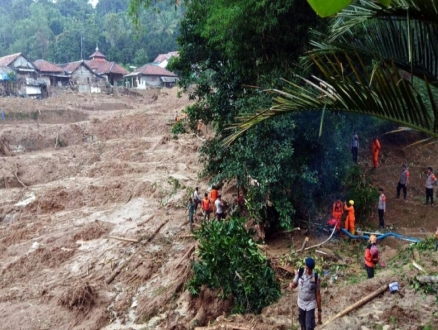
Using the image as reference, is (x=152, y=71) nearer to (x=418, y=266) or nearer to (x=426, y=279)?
(x=418, y=266)

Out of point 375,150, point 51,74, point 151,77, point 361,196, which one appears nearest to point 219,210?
point 361,196

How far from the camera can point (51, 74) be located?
43094 millimetres

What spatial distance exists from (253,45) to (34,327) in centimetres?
832

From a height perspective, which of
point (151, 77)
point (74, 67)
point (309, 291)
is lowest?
point (309, 291)

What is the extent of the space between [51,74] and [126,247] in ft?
118

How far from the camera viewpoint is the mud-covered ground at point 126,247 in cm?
746

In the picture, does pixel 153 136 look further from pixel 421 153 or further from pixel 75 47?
pixel 75 47

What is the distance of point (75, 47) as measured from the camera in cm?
5734

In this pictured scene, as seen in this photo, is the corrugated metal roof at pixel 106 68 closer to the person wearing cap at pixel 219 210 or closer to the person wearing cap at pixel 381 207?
the person wearing cap at pixel 219 210

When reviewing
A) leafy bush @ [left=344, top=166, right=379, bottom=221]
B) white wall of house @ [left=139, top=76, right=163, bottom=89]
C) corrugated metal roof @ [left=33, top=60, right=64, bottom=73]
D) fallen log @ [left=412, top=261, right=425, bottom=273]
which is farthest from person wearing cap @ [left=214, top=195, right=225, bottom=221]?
white wall of house @ [left=139, top=76, right=163, bottom=89]

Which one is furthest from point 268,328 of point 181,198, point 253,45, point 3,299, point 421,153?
point 421,153

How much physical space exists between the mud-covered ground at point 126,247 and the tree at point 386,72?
13.6 feet

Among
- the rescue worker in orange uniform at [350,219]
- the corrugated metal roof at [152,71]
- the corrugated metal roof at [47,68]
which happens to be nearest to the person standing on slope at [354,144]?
the rescue worker in orange uniform at [350,219]

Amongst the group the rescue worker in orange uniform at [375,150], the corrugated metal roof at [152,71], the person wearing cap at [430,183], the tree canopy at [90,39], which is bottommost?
the person wearing cap at [430,183]
